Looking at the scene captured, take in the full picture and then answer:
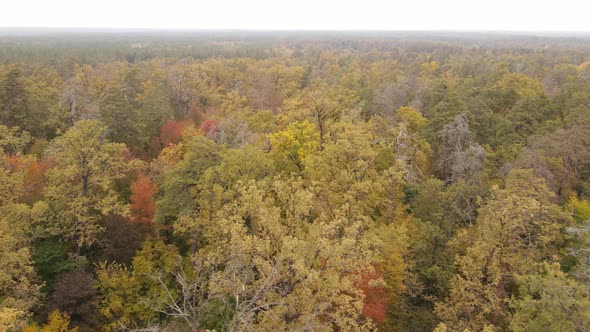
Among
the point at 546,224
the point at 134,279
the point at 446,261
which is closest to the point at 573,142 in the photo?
the point at 546,224

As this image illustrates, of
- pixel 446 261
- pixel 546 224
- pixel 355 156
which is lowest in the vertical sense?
pixel 446 261

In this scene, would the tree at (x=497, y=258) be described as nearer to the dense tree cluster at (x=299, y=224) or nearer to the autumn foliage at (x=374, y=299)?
the dense tree cluster at (x=299, y=224)

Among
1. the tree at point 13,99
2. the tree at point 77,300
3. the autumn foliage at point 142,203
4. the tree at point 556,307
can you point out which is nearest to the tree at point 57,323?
the tree at point 77,300

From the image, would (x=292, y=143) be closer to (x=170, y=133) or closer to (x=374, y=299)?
(x=374, y=299)

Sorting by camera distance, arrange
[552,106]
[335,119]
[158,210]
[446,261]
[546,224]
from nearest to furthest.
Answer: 1. [546,224]
2. [446,261]
3. [158,210]
4. [335,119]
5. [552,106]

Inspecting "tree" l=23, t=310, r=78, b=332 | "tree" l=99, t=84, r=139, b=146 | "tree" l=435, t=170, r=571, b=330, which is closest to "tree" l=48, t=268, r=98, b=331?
"tree" l=23, t=310, r=78, b=332

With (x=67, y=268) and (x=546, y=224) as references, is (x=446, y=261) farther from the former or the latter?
(x=67, y=268)

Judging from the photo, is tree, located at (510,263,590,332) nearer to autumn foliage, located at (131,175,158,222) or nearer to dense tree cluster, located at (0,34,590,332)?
dense tree cluster, located at (0,34,590,332)

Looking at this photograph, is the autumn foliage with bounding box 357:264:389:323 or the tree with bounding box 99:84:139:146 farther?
the tree with bounding box 99:84:139:146
